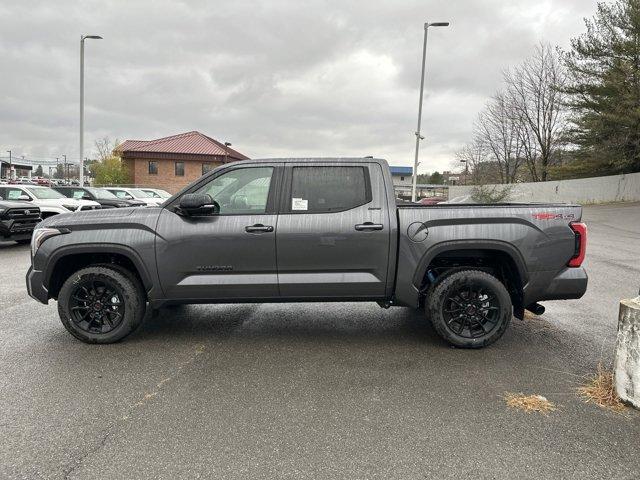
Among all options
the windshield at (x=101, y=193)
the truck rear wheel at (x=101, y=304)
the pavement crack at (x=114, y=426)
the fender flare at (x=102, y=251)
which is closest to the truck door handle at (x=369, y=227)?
the pavement crack at (x=114, y=426)

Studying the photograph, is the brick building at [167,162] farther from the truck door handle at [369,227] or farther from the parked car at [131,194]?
the truck door handle at [369,227]

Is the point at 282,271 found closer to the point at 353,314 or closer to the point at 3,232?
the point at 353,314

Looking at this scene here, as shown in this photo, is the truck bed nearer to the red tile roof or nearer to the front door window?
the front door window

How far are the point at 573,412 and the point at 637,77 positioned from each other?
89.9 feet

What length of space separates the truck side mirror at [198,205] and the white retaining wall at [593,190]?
983 inches

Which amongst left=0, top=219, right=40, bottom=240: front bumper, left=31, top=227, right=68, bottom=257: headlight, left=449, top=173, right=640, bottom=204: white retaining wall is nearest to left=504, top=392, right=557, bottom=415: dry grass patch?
left=31, top=227, right=68, bottom=257: headlight

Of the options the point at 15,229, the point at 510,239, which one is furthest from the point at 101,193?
the point at 510,239

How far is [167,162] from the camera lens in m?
41.5

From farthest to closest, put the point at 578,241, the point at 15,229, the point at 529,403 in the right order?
the point at 15,229 < the point at 578,241 < the point at 529,403

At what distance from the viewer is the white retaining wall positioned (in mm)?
26812

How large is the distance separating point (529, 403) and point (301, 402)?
1.67m

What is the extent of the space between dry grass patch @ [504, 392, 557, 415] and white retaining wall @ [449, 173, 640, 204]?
80.9 feet

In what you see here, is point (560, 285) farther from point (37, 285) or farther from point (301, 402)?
point (37, 285)

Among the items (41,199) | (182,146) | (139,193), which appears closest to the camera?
(41,199)
